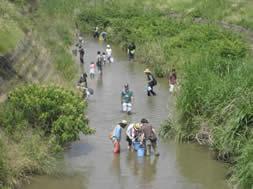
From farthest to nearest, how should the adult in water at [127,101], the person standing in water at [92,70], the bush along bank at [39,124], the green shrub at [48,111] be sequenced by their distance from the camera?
the person standing in water at [92,70] < the adult in water at [127,101] < the green shrub at [48,111] < the bush along bank at [39,124]

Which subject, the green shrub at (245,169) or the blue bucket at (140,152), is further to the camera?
the blue bucket at (140,152)

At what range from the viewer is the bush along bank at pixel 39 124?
62.1 feet

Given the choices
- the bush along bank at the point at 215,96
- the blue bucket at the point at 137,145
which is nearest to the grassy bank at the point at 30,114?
the blue bucket at the point at 137,145

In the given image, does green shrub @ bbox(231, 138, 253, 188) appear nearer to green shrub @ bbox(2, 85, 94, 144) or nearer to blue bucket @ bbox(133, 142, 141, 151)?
→ blue bucket @ bbox(133, 142, 141, 151)

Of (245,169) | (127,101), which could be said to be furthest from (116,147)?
(245,169)

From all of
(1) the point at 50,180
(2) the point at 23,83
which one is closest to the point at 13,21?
(2) the point at 23,83

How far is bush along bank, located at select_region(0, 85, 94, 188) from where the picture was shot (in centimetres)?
1892

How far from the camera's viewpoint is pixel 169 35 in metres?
41.6

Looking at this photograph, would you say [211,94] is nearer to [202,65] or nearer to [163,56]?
[202,65]

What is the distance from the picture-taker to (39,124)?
819 inches

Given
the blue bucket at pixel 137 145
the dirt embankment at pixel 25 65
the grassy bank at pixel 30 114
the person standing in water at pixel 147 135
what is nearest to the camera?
the grassy bank at pixel 30 114

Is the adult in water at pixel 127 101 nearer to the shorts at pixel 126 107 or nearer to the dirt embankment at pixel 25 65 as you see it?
the shorts at pixel 126 107

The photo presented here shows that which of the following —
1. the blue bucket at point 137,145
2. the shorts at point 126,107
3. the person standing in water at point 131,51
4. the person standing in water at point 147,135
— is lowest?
the blue bucket at point 137,145

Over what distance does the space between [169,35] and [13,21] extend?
52.2 ft
